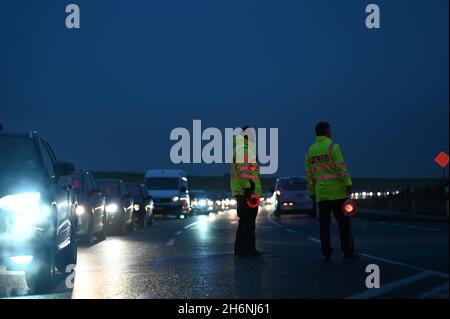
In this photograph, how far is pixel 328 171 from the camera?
1278cm

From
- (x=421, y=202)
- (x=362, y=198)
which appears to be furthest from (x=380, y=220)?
(x=362, y=198)

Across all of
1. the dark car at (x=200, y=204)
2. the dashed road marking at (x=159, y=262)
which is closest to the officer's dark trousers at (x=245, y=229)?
the dashed road marking at (x=159, y=262)

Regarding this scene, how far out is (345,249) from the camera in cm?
1286

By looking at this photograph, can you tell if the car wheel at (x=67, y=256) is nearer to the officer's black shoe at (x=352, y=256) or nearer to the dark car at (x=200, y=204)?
the officer's black shoe at (x=352, y=256)

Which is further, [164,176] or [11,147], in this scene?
[164,176]

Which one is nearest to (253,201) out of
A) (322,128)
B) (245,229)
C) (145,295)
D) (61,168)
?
(245,229)

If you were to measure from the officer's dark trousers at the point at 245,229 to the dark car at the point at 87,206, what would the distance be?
4218 millimetres

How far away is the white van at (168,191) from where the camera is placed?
1561 inches

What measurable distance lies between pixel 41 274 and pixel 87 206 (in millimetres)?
8408

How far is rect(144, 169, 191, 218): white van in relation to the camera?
39.7m

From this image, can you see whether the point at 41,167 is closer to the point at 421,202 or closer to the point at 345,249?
the point at 345,249

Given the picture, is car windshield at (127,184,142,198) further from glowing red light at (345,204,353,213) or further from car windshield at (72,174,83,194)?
glowing red light at (345,204,353,213)

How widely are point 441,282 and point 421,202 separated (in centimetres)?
4149

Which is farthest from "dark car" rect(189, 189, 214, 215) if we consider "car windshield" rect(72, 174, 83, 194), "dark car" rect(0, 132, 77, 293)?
"dark car" rect(0, 132, 77, 293)
